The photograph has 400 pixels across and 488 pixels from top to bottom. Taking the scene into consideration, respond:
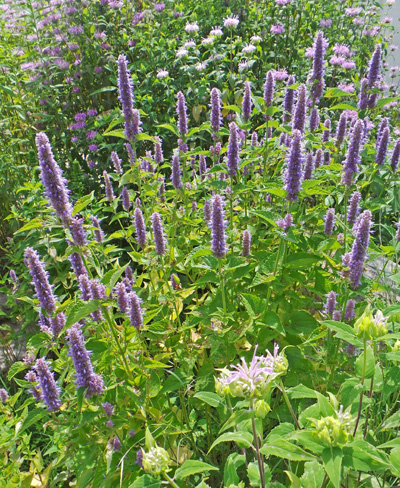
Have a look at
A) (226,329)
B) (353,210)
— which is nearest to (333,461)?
(226,329)

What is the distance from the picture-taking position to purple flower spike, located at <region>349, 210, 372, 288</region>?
1.85 meters

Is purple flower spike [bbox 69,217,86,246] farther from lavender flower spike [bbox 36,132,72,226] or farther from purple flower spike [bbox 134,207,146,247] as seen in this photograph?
purple flower spike [bbox 134,207,146,247]

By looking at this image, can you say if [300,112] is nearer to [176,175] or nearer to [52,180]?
[176,175]

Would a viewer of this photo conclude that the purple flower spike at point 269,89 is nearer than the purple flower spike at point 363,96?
Yes

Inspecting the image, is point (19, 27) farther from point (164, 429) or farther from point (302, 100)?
point (164, 429)

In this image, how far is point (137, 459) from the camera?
1975 millimetres

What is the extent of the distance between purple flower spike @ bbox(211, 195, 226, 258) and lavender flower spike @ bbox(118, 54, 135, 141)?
113 centimetres

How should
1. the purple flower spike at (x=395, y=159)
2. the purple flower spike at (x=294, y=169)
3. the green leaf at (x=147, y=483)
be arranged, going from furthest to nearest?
the purple flower spike at (x=395, y=159)
the purple flower spike at (x=294, y=169)
the green leaf at (x=147, y=483)

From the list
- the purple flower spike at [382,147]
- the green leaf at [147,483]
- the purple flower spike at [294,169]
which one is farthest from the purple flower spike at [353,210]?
the green leaf at [147,483]

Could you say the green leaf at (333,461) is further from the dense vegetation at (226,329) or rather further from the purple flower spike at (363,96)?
the purple flower spike at (363,96)

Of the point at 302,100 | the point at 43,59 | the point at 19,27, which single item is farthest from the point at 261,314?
the point at 19,27

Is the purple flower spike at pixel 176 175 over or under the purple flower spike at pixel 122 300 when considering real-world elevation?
over

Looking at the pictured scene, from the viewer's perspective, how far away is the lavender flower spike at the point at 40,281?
193 centimetres

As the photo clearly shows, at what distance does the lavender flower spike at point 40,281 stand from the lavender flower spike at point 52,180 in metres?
0.22
